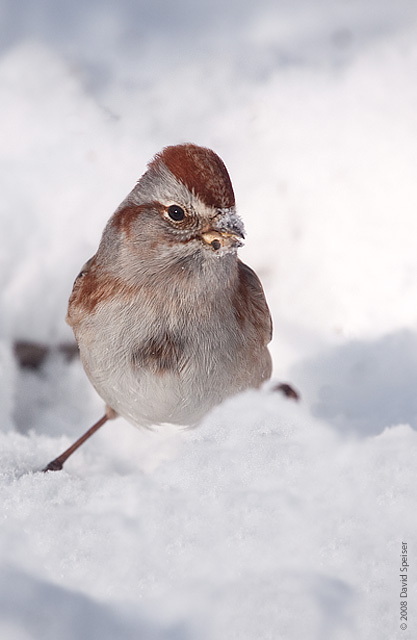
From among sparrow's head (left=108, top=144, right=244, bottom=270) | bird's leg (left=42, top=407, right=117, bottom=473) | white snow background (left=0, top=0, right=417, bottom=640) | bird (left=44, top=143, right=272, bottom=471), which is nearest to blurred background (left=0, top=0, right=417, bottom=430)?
white snow background (left=0, top=0, right=417, bottom=640)

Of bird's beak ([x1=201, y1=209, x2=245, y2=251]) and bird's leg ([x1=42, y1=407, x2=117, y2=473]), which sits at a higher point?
bird's beak ([x1=201, y1=209, x2=245, y2=251])

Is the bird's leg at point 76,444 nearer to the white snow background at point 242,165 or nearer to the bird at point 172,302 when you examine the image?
the white snow background at point 242,165

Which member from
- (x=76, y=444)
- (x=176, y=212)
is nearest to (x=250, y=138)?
(x=176, y=212)

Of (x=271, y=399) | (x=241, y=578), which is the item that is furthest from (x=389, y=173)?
(x=241, y=578)

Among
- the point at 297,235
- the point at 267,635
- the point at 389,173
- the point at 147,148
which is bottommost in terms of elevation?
the point at 267,635

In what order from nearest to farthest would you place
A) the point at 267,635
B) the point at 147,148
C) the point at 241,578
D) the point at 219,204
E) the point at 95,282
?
the point at 267,635 → the point at 241,578 → the point at 219,204 → the point at 95,282 → the point at 147,148

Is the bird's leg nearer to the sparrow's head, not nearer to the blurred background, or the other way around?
the blurred background

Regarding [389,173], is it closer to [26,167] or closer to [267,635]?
[26,167]

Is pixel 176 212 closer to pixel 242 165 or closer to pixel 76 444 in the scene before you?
pixel 76 444
